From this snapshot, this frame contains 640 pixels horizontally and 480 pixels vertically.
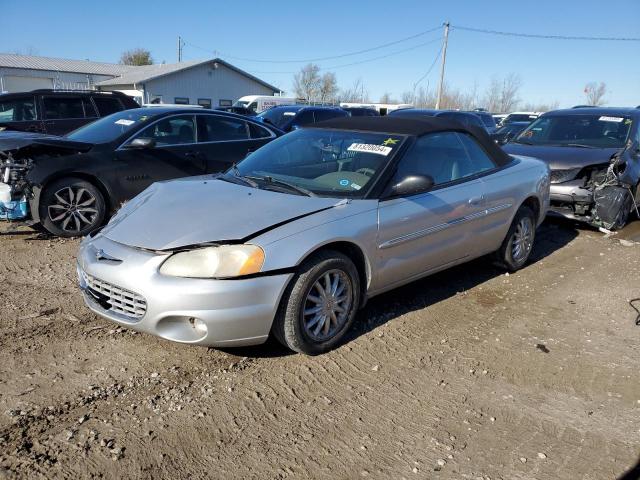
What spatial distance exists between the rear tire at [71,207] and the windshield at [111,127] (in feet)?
2.34

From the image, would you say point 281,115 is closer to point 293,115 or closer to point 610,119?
point 293,115

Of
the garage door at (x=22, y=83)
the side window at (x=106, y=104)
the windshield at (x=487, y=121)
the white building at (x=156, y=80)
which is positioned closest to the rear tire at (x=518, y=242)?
the side window at (x=106, y=104)

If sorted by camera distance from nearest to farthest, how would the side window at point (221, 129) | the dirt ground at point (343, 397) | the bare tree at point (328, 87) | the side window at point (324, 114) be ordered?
the dirt ground at point (343, 397), the side window at point (221, 129), the side window at point (324, 114), the bare tree at point (328, 87)

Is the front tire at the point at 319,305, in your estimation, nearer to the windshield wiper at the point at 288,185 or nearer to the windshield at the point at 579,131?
the windshield wiper at the point at 288,185

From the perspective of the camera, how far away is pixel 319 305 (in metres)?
3.42

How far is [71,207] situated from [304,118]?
9.88 metres

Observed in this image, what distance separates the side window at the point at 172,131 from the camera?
6.48 metres

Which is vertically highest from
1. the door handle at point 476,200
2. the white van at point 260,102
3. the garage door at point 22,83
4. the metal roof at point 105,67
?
the metal roof at point 105,67

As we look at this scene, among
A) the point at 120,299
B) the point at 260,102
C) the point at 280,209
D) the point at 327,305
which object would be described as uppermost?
the point at 260,102

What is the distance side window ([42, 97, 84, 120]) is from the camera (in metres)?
A: 9.47

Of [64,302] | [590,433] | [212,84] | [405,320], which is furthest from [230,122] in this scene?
[212,84]

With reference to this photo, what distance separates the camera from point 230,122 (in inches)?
285

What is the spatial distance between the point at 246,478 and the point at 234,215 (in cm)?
161

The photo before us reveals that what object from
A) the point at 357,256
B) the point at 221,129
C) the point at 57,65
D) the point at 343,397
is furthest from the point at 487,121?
the point at 57,65
